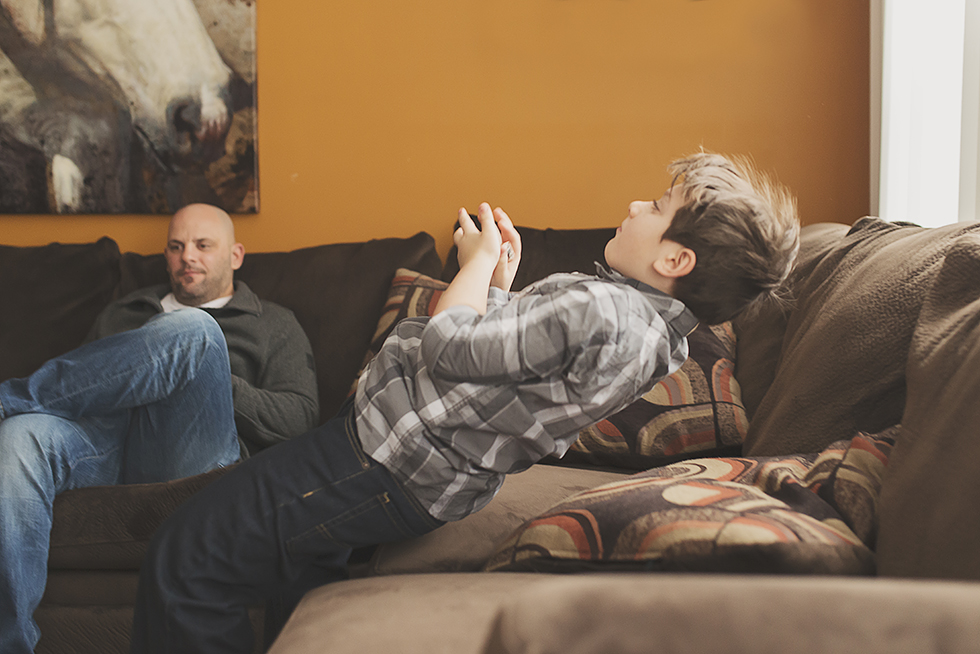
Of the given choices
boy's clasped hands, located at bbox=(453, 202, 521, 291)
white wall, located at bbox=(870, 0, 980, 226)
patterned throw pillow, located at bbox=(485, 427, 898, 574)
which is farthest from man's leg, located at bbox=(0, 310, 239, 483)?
white wall, located at bbox=(870, 0, 980, 226)

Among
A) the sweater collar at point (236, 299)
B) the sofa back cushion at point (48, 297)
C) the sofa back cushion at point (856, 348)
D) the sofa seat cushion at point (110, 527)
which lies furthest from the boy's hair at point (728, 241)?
the sofa back cushion at point (48, 297)

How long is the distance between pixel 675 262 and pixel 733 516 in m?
0.39

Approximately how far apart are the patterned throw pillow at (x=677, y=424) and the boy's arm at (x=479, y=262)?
56 centimetres

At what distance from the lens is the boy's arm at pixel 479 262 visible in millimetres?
995

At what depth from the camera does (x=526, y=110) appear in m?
2.42

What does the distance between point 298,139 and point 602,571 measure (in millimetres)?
2100

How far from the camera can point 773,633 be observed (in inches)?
13.4

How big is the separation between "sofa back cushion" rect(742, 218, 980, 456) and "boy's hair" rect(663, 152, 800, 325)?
0.58 feet

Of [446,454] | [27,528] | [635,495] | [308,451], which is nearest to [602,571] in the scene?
[635,495]

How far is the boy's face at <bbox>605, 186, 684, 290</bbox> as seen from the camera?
40.4 inches

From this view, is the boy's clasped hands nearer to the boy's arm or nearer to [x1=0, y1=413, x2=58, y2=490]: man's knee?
the boy's arm

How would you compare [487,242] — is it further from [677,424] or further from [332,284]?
[332,284]

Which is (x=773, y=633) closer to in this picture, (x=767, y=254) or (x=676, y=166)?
(x=767, y=254)

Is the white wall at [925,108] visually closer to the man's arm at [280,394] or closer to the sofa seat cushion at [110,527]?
the man's arm at [280,394]
